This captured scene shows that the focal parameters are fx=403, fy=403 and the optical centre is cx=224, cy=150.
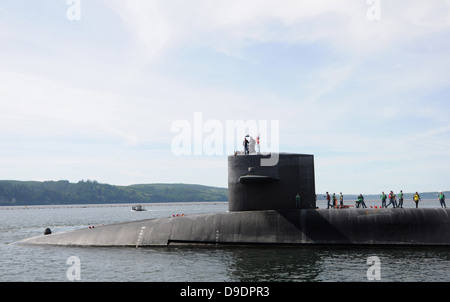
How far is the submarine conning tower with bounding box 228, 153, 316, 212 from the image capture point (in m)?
22.0

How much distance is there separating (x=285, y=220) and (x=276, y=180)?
7.14 feet

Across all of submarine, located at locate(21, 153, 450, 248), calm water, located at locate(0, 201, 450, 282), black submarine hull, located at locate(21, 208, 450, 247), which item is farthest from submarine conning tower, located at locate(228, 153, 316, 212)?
calm water, located at locate(0, 201, 450, 282)

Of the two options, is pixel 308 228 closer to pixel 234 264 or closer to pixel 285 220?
pixel 285 220

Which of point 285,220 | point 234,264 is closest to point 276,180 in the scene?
point 285,220

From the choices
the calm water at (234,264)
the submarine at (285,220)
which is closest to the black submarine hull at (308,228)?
the submarine at (285,220)

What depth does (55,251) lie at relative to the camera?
24.6 meters

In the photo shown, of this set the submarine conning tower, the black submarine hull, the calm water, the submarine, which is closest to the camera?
the calm water

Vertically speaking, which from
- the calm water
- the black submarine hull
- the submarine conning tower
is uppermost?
the submarine conning tower

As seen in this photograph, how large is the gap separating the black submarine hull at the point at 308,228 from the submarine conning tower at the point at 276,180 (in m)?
0.57

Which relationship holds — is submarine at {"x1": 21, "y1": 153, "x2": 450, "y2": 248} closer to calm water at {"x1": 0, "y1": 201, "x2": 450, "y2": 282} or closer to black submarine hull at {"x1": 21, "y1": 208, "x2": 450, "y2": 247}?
black submarine hull at {"x1": 21, "y1": 208, "x2": 450, "y2": 247}

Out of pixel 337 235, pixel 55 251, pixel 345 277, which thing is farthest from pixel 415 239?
pixel 55 251

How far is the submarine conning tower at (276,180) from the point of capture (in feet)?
72.1

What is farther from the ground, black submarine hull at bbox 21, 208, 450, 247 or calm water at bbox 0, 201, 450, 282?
black submarine hull at bbox 21, 208, 450, 247

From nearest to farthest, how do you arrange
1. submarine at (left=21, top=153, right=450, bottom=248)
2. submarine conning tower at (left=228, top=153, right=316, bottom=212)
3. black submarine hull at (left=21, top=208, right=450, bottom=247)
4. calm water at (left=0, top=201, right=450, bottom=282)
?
calm water at (left=0, top=201, right=450, bottom=282) < black submarine hull at (left=21, top=208, right=450, bottom=247) < submarine at (left=21, top=153, right=450, bottom=248) < submarine conning tower at (left=228, top=153, right=316, bottom=212)
